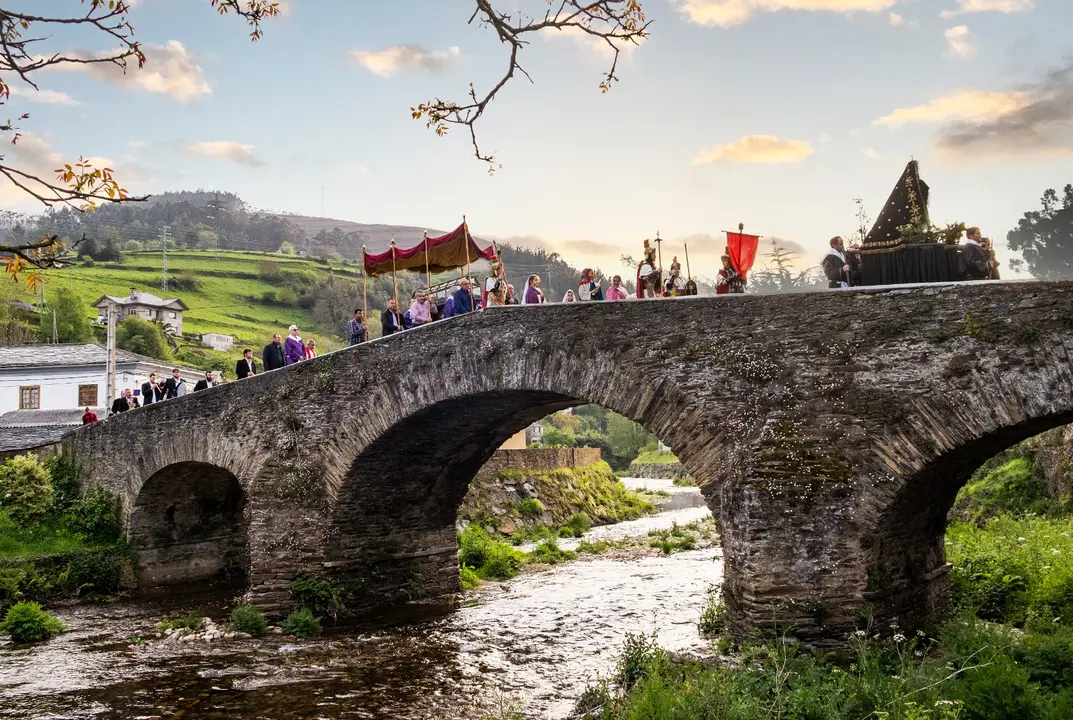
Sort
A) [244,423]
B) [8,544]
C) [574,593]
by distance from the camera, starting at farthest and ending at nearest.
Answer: [8,544], [574,593], [244,423]

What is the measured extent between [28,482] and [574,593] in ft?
43.9

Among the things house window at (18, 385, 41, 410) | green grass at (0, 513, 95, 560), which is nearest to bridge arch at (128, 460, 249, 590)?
green grass at (0, 513, 95, 560)

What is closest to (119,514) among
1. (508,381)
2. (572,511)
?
(508,381)

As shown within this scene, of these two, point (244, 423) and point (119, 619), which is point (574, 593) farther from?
point (119, 619)

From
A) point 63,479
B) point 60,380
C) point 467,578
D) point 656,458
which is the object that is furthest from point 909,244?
point 656,458

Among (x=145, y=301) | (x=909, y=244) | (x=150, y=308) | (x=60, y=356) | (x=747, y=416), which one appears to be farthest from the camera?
(x=150, y=308)

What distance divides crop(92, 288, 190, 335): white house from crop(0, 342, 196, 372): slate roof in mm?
19630

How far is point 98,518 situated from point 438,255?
10288 millimetres

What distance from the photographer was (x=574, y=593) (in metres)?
17.3

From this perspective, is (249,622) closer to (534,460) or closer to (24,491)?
(24,491)

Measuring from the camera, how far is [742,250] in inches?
516

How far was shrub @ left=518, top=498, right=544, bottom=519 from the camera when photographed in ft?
88.4

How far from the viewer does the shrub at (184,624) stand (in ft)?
50.3

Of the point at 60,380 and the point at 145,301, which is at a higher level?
the point at 145,301
